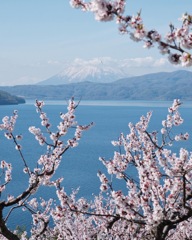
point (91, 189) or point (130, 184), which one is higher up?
point (130, 184)

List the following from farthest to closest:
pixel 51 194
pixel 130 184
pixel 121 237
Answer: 1. pixel 51 194
2. pixel 121 237
3. pixel 130 184

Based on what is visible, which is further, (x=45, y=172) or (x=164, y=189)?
(x=45, y=172)

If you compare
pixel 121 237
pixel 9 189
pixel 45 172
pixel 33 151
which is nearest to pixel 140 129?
pixel 121 237

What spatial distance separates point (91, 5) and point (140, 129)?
767 centimetres

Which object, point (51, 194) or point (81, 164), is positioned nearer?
point (51, 194)

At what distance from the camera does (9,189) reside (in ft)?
157

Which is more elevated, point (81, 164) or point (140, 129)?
point (140, 129)

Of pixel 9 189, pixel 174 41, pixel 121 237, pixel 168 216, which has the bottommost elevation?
pixel 9 189

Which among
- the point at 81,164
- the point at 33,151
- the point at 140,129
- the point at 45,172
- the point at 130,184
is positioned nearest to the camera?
the point at 45,172

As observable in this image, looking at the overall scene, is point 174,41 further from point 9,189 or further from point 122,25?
point 9,189

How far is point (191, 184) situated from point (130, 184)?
1.41m

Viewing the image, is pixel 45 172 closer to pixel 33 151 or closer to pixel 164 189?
pixel 164 189

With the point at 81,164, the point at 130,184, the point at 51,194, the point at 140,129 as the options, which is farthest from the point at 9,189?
the point at 130,184

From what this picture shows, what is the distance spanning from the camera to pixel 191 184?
5758 mm
